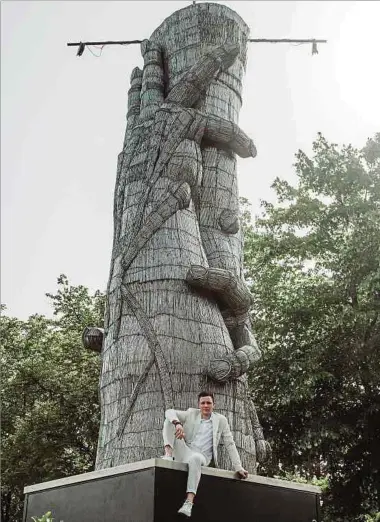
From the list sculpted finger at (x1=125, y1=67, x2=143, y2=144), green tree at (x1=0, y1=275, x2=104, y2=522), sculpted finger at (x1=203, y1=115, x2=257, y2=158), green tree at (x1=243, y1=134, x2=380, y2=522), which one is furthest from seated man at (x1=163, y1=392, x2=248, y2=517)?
green tree at (x1=0, y1=275, x2=104, y2=522)

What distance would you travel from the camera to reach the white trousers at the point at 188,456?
5.70 m

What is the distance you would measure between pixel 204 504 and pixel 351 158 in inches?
537

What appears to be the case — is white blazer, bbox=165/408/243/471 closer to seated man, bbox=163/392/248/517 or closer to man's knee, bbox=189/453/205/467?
seated man, bbox=163/392/248/517

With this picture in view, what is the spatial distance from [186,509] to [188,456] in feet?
1.93

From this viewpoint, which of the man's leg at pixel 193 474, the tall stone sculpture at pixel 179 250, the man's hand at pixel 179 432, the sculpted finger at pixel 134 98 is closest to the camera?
the man's leg at pixel 193 474

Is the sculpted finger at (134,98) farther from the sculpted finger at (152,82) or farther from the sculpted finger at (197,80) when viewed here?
the sculpted finger at (197,80)

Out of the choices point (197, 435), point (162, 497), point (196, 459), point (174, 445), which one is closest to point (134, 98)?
point (197, 435)

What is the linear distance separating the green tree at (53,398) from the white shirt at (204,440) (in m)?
12.7

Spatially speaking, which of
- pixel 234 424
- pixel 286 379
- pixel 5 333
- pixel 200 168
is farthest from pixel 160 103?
pixel 5 333

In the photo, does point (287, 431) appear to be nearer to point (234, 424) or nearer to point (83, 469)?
point (83, 469)

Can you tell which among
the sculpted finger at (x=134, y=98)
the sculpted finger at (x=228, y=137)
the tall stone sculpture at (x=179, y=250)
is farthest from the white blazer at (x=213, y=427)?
the sculpted finger at (x=134, y=98)

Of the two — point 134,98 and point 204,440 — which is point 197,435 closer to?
point 204,440

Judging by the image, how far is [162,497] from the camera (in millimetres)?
5496

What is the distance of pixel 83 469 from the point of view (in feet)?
60.9
